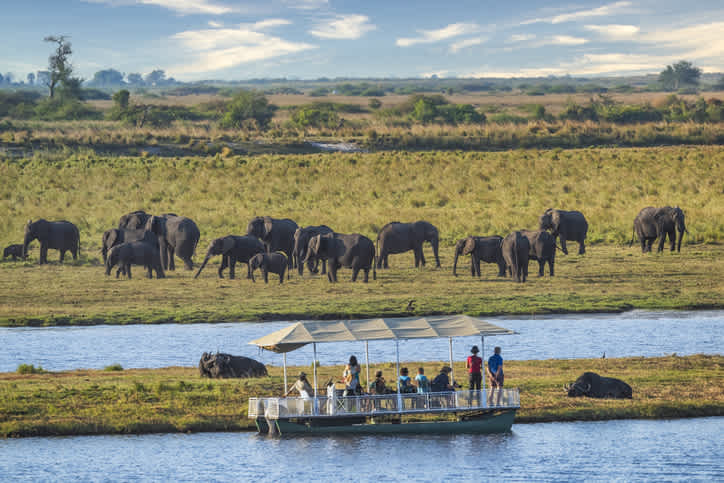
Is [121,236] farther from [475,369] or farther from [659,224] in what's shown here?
[475,369]

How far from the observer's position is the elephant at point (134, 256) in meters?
52.5

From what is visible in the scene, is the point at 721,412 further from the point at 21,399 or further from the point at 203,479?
the point at 21,399

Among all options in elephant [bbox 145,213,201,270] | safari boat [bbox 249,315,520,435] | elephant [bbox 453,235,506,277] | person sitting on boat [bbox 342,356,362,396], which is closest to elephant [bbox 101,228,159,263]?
elephant [bbox 145,213,201,270]

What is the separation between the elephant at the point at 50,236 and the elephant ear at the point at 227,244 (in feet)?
36.6

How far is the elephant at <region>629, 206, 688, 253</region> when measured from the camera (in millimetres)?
59375

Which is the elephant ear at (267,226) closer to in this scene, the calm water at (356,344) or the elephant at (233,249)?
the elephant at (233,249)

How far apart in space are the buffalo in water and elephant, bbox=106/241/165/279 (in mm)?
28095

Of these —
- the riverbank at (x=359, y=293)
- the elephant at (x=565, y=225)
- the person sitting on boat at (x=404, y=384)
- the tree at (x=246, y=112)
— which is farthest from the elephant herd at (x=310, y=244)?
the tree at (x=246, y=112)

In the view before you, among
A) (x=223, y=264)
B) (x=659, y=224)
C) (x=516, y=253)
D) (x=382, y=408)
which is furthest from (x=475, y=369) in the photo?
(x=659, y=224)

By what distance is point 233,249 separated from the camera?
53.3m

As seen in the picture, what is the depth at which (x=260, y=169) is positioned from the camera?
9356cm

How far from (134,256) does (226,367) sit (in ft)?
71.2

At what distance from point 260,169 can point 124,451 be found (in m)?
68.5

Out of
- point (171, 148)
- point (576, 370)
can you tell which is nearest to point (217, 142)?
point (171, 148)
